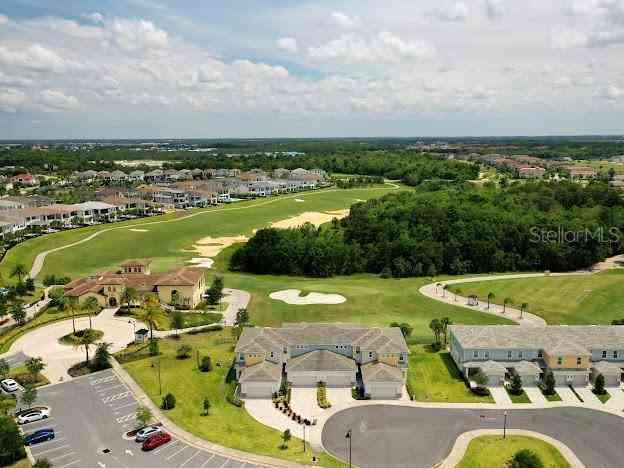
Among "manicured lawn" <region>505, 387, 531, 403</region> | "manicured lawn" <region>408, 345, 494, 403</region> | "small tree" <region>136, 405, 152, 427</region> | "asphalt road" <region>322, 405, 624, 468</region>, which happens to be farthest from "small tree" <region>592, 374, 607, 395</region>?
"small tree" <region>136, 405, 152, 427</region>

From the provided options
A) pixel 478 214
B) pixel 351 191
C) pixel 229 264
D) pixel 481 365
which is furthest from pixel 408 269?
pixel 351 191

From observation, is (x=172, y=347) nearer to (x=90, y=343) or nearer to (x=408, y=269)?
(x=90, y=343)

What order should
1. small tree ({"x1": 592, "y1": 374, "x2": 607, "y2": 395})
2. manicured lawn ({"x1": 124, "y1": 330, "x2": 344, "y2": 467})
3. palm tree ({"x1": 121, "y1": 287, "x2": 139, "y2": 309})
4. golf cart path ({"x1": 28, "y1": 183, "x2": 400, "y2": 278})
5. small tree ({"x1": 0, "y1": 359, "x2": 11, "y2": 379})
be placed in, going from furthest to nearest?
golf cart path ({"x1": 28, "y1": 183, "x2": 400, "y2": 278}) → palm tree ({"x1": 121, "y1": 287, "x2": 139, "y2": 309}) → small tree ({"x1": 592, "y1": 374, "x2": 607, "y2": 395}) → small tree ({"x1": 0, "y1": 359, "x2": 11, "y2": 379}) → manicured lawn ({"x1": 124, "y1": 330, "x2": 344, "y2": 467})

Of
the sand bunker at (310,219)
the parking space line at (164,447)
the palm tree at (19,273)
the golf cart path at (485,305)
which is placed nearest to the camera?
the parking space line at (164,447)

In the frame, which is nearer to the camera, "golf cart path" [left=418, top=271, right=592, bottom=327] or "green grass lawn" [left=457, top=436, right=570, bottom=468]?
"green grass lawn" [left=457, top=436, right=570, bottom=468]

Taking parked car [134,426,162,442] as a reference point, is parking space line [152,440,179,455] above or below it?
below

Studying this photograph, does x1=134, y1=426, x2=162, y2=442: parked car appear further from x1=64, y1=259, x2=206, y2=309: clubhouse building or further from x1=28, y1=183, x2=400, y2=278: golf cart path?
x1=28, y1=183, x2=400, y2=278: golf cart path

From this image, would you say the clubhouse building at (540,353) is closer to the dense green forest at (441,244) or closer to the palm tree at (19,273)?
the dense green forest at (441,244)

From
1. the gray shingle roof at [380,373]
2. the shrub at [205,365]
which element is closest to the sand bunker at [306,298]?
the shrub at [205,365]
